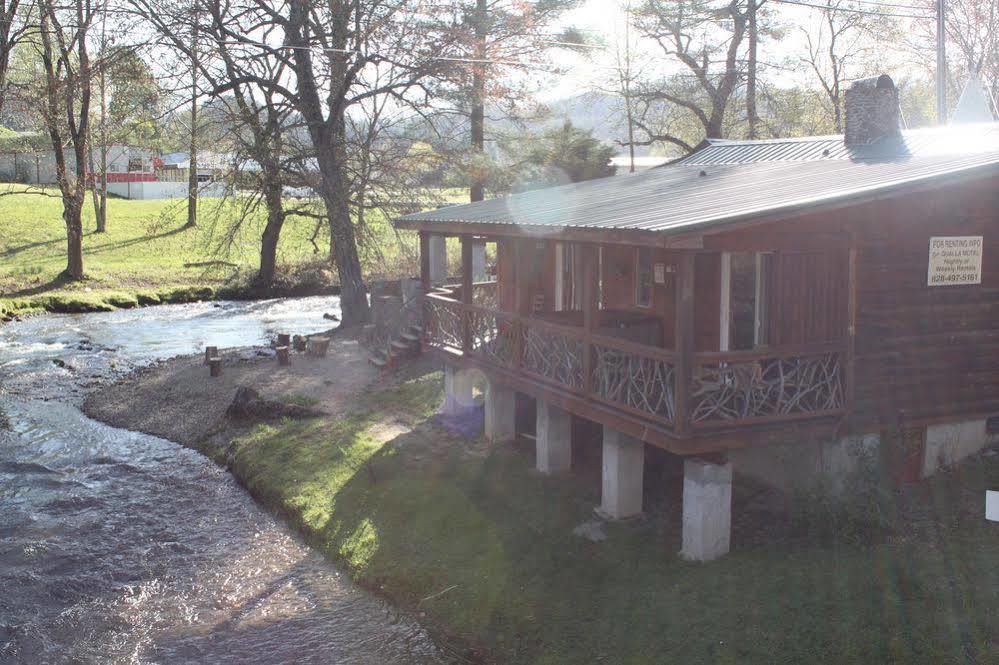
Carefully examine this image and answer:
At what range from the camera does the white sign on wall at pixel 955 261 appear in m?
11.7

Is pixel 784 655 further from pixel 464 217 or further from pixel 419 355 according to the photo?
pixel 419 355

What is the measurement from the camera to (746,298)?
13.0 m

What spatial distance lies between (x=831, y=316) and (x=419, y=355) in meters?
11.0

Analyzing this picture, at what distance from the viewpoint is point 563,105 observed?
135 ft

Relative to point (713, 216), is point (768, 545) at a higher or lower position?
lower

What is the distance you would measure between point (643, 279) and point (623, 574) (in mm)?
5711

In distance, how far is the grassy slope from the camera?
28.8ft

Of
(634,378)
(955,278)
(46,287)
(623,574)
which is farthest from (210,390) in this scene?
(46,287)

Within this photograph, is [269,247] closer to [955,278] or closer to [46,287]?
[46,287]

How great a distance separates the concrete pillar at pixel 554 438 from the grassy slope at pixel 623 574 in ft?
1.04

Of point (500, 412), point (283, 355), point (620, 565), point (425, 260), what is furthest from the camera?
point (283, 355)

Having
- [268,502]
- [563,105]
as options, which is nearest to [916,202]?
[268,502]

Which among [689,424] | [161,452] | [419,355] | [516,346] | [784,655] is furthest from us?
[419,355]

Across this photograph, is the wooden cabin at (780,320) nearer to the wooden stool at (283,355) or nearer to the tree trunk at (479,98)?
the wooden stool at (283,355)
